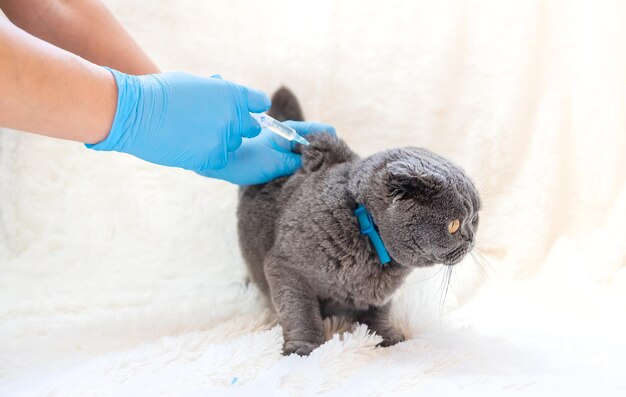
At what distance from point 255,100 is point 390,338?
61cm

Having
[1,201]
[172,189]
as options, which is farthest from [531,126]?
[1,201]

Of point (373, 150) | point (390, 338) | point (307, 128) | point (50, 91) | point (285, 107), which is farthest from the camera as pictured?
point (373, 150)

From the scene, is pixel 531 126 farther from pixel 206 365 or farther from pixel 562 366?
pixel 206 365

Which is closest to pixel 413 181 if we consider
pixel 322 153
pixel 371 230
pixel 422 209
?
pixel 422 209

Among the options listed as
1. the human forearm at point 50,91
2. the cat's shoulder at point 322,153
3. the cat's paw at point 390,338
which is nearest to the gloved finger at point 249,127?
the cat's shoulder at point 322,153

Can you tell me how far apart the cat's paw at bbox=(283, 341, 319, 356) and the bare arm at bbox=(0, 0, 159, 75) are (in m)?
0.80

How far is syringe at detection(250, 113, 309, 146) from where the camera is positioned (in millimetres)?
1262

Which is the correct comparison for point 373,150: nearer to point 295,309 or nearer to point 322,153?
point 322,153

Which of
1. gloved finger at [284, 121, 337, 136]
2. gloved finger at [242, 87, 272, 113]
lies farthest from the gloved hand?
gloved finger at [284, 121, 337, 136]

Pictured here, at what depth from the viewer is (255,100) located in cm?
125

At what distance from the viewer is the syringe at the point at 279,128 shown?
126cm

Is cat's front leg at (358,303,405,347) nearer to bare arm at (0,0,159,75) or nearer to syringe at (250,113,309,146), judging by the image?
syringe at (250,113,309,146)

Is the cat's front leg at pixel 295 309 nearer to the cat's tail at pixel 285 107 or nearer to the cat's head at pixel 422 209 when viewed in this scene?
the cat's head at pixel 422 209

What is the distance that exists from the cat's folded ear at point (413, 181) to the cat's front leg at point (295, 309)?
0.99 feet
